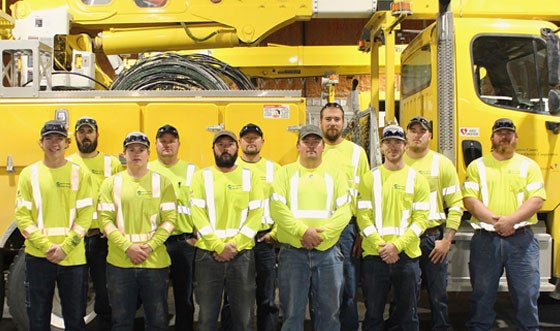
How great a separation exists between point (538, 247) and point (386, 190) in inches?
58.2

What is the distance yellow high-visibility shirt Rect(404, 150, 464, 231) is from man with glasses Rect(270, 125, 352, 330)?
811 mm

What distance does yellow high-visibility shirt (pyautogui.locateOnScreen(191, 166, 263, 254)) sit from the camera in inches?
161

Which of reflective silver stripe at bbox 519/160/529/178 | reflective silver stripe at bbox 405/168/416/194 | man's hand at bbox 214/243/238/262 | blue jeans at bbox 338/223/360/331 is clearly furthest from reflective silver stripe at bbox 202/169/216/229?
reflective silver stripe at bbox 519/160/529/178

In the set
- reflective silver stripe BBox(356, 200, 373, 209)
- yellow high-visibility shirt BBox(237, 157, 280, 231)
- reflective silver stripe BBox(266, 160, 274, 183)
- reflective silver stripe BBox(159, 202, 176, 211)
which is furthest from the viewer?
reflective silver stripe BBox(266, 160, 274, 183)

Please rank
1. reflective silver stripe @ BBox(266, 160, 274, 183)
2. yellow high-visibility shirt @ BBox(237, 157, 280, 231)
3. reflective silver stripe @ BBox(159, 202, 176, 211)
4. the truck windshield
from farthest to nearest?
the truck windshield < reflective silver stripe @ BBox(266, 160, 274, 183) < yellow high-visibility shirt @ BBox(237, 157, 280, 231) < reflective silver stripe @ BBox(159, 202, 176, 211)

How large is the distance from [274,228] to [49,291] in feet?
5.90

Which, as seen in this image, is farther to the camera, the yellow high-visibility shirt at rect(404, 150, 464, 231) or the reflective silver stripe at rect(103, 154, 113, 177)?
the reflective silver stripe at rect(103, 154, 113, 177)

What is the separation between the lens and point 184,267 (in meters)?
4.57

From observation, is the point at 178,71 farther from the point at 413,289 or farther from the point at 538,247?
the point at 538,247

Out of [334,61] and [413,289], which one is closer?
[413,289]

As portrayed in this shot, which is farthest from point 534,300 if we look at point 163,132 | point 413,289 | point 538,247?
point 163,132

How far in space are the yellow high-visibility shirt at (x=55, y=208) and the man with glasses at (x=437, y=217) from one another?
2.72 m

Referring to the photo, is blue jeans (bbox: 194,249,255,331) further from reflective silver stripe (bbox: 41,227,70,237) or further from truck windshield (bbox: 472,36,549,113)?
truck windshield (bbox: 472,36,549,113)

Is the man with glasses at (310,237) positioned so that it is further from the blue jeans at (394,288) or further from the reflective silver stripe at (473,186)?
the reflective silver stripe at (473,186)
